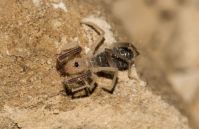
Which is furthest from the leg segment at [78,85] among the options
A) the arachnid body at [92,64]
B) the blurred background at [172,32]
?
the blurred background at [172,32]

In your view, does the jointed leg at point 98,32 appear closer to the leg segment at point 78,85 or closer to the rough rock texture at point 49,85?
the rough rock texture at point 49,85

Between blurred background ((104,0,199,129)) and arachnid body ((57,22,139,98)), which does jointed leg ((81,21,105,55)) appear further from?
blurred background ((104,0,199,129))

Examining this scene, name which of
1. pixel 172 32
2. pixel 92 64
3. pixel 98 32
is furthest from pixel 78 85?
pixel 172 32

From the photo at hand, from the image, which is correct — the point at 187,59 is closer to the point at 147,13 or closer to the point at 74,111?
the point at 147,13

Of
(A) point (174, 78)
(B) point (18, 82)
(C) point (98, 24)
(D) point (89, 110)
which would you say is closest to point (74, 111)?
(D) point (89, 110)

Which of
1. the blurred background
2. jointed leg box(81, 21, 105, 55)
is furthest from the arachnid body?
the blurred background

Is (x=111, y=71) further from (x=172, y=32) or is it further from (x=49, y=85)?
(x=172, y=32)
